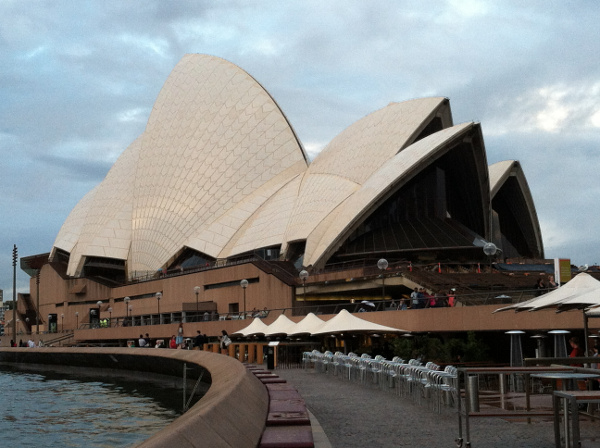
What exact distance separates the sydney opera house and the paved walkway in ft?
69.1

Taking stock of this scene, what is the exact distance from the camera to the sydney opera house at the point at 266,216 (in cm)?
3912

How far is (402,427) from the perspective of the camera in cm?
807

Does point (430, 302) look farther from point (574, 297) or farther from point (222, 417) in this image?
point (222, 417)

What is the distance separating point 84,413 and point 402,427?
367 inches

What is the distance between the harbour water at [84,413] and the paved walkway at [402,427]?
2671 mm

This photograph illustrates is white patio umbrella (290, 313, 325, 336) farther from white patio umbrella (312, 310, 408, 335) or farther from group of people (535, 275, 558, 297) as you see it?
group of people (535, 275, 558, 297)

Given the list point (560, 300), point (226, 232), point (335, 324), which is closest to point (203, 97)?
point (226, 232)

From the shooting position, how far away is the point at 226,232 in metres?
48.2

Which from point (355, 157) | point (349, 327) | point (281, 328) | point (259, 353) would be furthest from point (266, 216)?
point (349, 327)

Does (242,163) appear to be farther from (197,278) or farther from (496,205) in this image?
(496,205)

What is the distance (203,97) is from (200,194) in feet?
27.7

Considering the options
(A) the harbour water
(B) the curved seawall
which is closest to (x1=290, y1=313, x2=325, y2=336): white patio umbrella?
(A) the harbour water

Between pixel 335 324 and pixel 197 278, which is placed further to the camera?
pixel 197 278

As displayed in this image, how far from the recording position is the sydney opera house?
39125 millimetres
